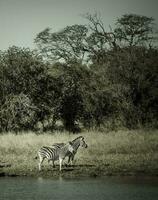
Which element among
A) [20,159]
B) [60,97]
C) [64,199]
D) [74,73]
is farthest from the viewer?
[74,73]

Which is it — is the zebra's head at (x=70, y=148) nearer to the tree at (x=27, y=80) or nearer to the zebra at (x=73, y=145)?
the zebra at (x=73, y=145)

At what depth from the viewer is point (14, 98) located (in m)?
31.8

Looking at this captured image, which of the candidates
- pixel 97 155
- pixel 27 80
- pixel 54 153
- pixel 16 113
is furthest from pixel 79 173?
pixel 27 80

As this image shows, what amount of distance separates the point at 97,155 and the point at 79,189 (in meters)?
5.64

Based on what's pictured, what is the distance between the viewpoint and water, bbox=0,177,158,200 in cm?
1659

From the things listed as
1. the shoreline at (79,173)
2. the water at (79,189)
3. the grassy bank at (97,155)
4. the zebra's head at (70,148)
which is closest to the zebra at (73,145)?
the zebra's head at (70,148)

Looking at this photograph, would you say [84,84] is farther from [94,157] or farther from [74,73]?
[94,157]

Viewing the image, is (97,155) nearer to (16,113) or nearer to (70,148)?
(70,148)

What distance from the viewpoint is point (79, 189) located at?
17.6 meters

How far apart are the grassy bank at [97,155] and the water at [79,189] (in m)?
1.02

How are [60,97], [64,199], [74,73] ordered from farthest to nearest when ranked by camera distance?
[74,73]
[60,97]
[64,199]

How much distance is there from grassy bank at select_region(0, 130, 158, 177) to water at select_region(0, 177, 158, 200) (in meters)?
1.02

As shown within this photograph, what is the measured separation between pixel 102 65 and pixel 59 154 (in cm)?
1511

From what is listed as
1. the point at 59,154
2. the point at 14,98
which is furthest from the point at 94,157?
the point at 14,98
